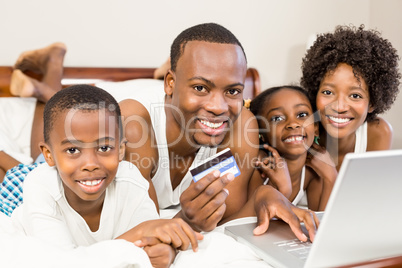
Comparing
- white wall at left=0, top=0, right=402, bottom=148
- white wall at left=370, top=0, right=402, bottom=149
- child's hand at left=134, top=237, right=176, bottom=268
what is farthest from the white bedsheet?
white wall at left=370, top=0, right=402, bottom=149

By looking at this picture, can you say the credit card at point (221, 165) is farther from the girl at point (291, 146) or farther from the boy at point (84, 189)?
the girl at point (291, 146)

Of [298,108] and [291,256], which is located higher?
[298,108]

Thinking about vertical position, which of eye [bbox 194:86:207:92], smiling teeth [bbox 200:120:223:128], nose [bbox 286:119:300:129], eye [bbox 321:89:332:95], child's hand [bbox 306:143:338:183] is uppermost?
eye [bbox 194:86:207:92]

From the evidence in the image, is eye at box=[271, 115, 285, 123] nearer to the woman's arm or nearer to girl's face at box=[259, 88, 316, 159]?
girl's face at box=[259, 88, 316, 159]

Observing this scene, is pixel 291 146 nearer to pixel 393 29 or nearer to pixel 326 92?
pixel 326 92

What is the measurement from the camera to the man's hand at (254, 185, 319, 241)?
3.11 feet

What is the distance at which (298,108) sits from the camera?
1433mm

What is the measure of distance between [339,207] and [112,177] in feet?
1.98

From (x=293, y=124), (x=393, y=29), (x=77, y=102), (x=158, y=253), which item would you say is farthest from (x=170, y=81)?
(x=393, y=29)

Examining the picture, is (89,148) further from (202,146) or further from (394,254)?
(394,254)

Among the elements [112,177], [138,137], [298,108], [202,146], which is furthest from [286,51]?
[112,177]

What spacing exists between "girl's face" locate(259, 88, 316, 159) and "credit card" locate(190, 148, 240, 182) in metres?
0.47

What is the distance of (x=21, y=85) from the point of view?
6.15ft

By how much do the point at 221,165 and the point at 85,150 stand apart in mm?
322
